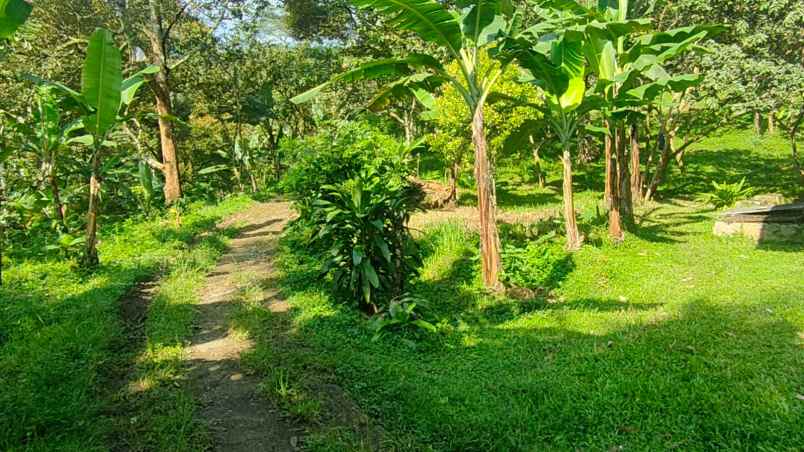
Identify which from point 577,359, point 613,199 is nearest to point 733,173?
point 613,199

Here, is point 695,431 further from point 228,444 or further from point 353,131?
point 353,131

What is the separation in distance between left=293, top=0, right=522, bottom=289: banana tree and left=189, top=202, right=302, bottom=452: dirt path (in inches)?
120

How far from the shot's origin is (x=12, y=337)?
530 cm

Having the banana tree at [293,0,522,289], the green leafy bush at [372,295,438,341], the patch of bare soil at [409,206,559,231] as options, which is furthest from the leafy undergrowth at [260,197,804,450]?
the patch of bare soil at [409,206,559,231]

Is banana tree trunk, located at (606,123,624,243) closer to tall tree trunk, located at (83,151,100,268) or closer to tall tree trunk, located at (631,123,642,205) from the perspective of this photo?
tall tree trunk, located at (631,123,642,205)

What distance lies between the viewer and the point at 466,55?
22.5ft

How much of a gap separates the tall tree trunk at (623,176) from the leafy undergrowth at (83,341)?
7.89 metres

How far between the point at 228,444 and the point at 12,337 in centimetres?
341

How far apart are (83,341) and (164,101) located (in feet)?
34.0

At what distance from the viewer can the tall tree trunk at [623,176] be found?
9.19 metres

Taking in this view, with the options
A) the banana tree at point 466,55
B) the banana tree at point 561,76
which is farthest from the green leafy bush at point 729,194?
the banana tree at point 466,55

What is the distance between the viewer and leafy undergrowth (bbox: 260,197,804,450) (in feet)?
12.0

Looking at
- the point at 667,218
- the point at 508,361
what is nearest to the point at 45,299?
the point at 508,361

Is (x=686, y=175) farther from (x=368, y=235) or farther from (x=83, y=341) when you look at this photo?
(x=83, y=341)
